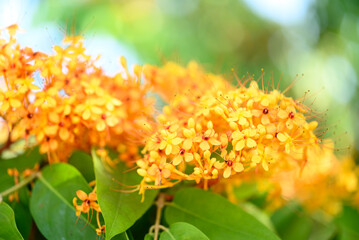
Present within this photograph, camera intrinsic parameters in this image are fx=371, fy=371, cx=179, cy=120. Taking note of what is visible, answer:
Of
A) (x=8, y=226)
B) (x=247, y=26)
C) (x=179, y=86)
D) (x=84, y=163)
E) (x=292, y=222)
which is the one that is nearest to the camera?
(x=8, y=226)

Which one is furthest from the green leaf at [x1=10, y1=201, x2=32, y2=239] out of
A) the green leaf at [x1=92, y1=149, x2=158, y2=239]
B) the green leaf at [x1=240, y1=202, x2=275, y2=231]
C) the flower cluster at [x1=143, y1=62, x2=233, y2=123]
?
the green leaf at [x1=240, y1=202, x2=275, y2=231]

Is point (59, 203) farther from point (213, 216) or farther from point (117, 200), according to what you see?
point (213, 216)

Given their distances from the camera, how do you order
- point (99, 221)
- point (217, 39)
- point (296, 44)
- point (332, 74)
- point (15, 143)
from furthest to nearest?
1. point (217, 39)
2. point (296, 44)
3. point (332, 74)
4. point (15, 143)
5. point (99, 221)

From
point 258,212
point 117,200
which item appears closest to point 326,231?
point 258,212

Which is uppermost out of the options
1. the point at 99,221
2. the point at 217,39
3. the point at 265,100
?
the point at 265,100

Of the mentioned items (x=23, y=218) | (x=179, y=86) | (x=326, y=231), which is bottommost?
(x=326, y=231)

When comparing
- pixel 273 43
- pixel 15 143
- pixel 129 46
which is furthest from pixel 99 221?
pixel 273 43

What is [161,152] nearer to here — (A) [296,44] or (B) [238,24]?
(A) [296,44]
